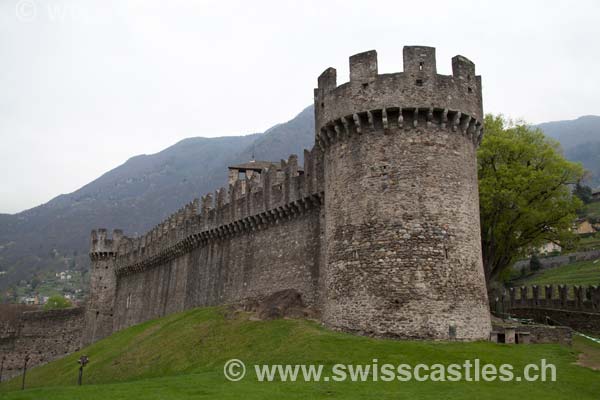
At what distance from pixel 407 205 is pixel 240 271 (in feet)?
51.4

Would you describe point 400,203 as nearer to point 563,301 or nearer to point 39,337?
point 563,301

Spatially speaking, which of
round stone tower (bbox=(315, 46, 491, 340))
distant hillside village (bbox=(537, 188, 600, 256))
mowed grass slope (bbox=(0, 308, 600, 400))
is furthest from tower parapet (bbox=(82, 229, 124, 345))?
distant hillside village (bbox=(537, 188, 600, 256))

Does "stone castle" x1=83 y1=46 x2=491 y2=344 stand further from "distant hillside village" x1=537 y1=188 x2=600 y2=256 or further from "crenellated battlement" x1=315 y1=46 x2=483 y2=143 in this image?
"distant hillside village" x1=537 y1=188 x2=600 y2=256

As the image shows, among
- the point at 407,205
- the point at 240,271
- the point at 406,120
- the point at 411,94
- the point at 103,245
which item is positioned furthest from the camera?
the point at 103,245

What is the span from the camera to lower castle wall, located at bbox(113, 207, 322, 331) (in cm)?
3091

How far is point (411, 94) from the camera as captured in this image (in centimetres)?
2425

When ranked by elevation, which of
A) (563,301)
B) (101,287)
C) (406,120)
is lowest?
(563,301)

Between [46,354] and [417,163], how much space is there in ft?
162

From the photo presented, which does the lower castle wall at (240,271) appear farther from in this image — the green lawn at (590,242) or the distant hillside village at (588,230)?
the green lawn at (590,242)

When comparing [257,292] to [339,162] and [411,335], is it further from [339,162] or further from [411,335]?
[411,335]

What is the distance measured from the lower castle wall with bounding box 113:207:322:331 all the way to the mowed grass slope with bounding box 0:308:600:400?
3.00m

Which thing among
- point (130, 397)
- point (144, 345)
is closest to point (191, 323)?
point (144, 345)

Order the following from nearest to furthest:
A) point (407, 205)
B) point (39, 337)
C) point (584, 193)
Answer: point (407, 205) < point (39, 337) < point (584, 193)

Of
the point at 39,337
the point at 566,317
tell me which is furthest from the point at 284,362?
the point at 39,337
